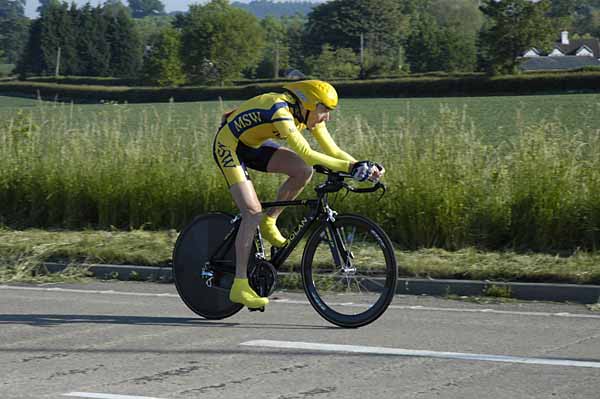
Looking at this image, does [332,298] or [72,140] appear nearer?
[332,298]

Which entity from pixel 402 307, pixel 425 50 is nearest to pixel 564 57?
pixel 425 50

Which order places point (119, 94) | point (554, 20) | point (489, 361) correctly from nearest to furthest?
1. point (489, 361)
2. point (119, 94)
3. point (554, 20)

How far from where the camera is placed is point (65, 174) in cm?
1425

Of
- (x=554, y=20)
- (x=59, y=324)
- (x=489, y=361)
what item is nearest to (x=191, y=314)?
(x=59, y=324)

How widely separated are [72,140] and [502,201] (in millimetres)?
6311

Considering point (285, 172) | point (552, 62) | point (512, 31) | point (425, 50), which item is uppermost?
point (512, 31)

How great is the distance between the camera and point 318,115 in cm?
769

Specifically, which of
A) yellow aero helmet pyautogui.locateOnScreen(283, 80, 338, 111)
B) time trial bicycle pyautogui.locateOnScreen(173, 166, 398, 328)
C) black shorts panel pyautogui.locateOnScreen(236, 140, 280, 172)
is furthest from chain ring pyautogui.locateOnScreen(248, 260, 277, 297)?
yellow aero helmet pyautogui.locateOnScreen(283, 80, 338, 111)

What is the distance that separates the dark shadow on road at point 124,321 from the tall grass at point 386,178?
405 centimetres

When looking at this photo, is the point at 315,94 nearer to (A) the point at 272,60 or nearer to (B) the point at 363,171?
(B) the point at 363,171

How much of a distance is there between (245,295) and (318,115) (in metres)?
1.46

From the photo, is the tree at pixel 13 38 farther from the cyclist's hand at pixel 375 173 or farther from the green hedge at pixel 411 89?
the cyclist's hand at pixel 375 173

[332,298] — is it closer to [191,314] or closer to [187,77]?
[191,314]

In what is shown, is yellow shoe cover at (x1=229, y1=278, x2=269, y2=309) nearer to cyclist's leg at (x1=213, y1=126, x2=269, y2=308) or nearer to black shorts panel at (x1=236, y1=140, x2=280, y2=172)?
cyclist's leg at (x1=213, y1=126, x2=269, y2=308)
